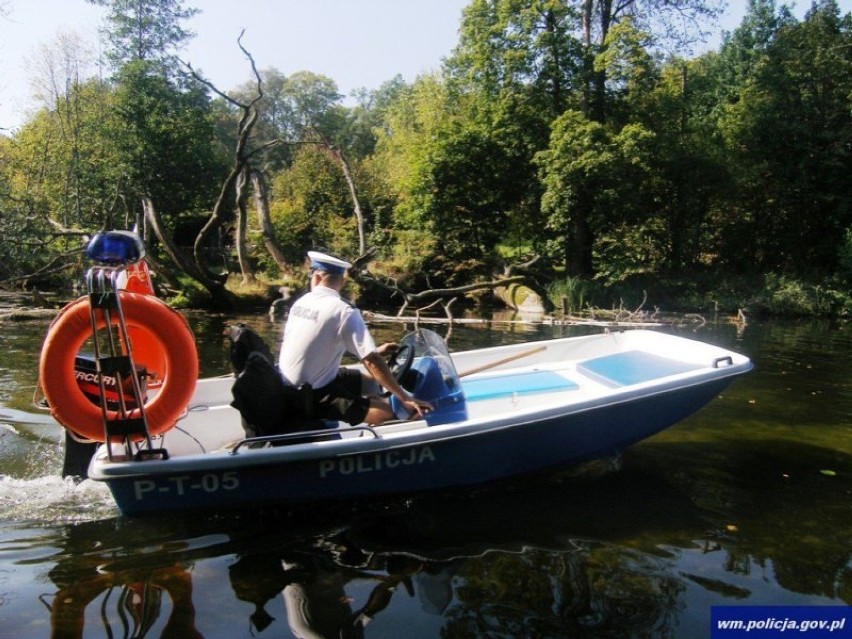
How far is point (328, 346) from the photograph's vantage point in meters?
4.41

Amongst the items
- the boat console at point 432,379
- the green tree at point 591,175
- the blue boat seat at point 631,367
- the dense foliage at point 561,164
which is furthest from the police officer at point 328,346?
the green tree at point 591,175

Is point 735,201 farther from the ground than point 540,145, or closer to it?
closer to it

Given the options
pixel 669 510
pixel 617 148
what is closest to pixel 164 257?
pixel 617 148

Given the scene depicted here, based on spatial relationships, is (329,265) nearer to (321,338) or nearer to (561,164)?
(321,338)

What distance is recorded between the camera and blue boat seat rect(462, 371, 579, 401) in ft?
19.0

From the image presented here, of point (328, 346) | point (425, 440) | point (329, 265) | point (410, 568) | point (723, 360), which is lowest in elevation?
point (410, 568)

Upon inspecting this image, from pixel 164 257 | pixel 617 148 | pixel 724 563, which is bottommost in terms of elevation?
pixel 724 563

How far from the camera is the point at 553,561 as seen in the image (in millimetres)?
3814

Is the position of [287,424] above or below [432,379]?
below

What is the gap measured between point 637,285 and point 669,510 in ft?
60.8

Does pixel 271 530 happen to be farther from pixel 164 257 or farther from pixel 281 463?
pixel 164 257

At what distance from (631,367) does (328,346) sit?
2.88m

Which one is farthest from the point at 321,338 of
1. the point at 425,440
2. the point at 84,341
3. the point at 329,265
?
the point at 84,341

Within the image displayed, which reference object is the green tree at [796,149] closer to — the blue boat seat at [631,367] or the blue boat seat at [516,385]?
the blue boat seat at [631,367]
